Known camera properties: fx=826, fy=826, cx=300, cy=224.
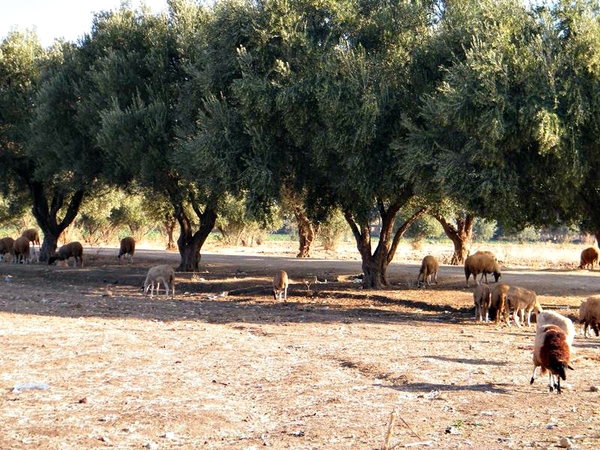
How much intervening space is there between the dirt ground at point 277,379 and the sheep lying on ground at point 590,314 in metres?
0.82

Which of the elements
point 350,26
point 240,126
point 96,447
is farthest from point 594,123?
point 96,447

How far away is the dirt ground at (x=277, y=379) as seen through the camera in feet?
31.4

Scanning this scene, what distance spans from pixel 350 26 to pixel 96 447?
2010cm

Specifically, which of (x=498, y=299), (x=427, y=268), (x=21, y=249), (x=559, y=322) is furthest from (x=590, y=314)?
(x=21, y=249)

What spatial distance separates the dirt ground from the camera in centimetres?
956

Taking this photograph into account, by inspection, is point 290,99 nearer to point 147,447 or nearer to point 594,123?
point 594,123

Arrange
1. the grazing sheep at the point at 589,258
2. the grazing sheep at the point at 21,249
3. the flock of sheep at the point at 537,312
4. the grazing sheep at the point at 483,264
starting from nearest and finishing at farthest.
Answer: the flock of sheep at the point at 537,312 → the grazing sheep at the point at 483,264 → the grazing sheep at the point at 589,258 → the grazing sheep at the point at 21,249

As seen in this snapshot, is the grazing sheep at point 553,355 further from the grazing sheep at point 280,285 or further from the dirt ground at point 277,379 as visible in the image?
the grazing sheep at point 280,285

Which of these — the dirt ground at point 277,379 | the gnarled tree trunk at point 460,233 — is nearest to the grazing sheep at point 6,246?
the dirt ground at point 277,379

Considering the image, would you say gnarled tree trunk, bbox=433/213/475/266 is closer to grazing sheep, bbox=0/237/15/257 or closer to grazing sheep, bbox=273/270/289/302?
grazing sheep, bbox=273/270/289/302

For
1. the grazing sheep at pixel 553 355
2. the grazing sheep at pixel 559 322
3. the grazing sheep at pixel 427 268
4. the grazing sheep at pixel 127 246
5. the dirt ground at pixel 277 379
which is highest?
the grazing sheep at pixel 127 246

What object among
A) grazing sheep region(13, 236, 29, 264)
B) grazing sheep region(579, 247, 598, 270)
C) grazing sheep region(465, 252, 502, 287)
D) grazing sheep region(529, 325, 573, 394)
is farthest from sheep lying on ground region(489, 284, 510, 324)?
grazing sheep region(13, 236, 29, 264)

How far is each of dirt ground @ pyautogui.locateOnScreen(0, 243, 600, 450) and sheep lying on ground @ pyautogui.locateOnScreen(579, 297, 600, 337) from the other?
2.68 feet

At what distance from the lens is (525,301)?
21281 millimetres
